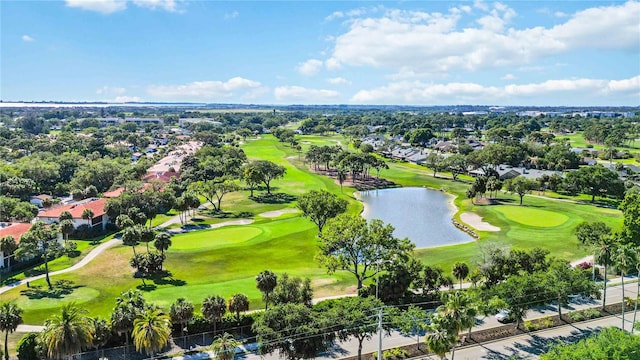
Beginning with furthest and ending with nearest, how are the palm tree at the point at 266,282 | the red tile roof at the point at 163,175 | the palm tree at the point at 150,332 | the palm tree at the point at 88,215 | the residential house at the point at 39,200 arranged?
the red tile roof at the point at 163,175 → the residential house at the point at 39,200 → the palm tree at the point at 88,215 → the palm tree at the point at 266,282 → the palm tree at the point at 150,332

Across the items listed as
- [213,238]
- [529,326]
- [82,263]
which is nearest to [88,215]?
[82,263]

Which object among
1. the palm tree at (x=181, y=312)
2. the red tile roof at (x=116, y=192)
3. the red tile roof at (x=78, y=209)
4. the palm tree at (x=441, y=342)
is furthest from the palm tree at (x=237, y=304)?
A: the red tile roof at (x=116, y=192)

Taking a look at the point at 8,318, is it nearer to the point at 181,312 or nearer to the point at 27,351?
the point at 27,351

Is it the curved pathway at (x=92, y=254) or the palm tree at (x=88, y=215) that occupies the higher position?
the palm tree at (x=88, y=215)

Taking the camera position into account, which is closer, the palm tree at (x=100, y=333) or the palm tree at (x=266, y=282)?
the palm tree at (x=100, y=333)

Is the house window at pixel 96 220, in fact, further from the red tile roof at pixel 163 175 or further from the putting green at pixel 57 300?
the red tile roof at pixel 163 175

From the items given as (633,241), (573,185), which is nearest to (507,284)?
(633,241)

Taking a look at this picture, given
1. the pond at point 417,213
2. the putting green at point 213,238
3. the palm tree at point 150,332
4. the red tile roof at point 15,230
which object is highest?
the palm tree at point 150,332
